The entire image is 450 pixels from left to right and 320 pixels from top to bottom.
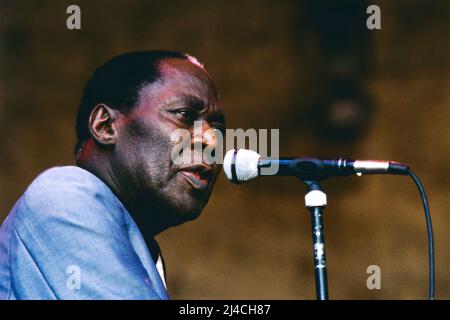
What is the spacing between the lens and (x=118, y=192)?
2395mm

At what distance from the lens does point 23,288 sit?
1.97 m

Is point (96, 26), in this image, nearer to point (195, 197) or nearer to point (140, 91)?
point (140, 91)

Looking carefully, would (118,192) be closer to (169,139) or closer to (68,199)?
(169,139)

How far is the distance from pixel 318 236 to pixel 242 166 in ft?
1.05

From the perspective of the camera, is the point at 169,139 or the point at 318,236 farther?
the point at 169,139

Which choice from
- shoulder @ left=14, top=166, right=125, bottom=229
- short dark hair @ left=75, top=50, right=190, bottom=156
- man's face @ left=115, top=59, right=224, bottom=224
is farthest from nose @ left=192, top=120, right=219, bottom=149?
shoulder @ left=14, top=166, right=125, bottom=229

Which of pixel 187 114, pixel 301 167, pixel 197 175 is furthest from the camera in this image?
pixel 187 114

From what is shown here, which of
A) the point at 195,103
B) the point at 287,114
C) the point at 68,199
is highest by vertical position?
the point at 287,114

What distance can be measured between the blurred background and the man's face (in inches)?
70.6

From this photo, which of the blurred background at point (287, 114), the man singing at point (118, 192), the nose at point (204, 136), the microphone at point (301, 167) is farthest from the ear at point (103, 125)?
the blurred background at point (287, 114)

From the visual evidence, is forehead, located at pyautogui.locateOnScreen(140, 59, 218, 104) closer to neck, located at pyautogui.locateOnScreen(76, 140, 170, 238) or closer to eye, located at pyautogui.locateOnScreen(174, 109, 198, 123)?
eye, located at pyautogui.locateOnScreen(174, 109, 198, 123)

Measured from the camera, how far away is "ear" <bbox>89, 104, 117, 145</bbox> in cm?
247

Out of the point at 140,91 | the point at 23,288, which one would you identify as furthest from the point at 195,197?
the point at 23,288

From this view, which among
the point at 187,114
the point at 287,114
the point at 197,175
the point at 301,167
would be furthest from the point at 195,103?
the point at 287,114
